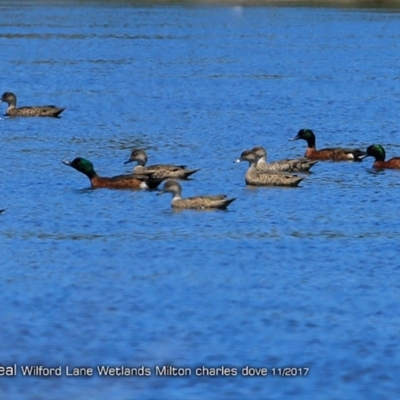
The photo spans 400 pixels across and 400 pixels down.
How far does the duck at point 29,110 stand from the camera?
38094 mm

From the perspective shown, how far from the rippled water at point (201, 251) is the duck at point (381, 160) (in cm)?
23

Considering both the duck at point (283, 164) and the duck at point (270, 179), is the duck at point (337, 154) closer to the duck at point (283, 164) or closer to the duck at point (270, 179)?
the duck at point (283, 164)

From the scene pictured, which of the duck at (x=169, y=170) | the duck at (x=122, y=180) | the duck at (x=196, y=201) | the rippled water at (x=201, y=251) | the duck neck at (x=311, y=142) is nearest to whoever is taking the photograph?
the rippled water at (x=201, y=251)

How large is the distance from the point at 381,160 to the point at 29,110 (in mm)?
12394

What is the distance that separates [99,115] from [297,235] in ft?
59.7

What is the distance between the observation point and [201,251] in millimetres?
20703

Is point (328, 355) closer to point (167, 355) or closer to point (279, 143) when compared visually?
point (167, 355)

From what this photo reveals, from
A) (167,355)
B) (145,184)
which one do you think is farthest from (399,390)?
(145,184)

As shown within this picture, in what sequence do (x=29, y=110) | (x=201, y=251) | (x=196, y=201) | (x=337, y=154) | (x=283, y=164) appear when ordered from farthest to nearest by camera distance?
1. (x=29, y=110)
2. (x=337, y=154)
3. (x=283, y=164)
4. (x=196, y=201)
5. (x=201, y=251)

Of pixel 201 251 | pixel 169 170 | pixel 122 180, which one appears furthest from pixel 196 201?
pixel 201 251

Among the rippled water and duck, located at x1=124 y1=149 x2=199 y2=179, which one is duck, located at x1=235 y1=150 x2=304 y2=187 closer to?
the rippled water

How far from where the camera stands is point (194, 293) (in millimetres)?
18156

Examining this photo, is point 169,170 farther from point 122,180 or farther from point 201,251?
point 201,251

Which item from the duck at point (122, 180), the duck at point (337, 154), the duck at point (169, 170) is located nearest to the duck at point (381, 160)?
the duck at point (337, 154)
